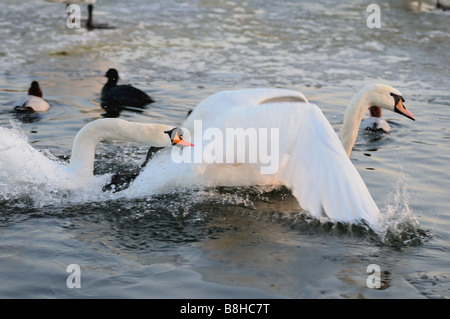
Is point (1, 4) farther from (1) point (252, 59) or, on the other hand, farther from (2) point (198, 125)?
(2) point (198, 125)

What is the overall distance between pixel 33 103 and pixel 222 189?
337 cm

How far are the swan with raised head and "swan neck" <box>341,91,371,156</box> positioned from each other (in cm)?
370

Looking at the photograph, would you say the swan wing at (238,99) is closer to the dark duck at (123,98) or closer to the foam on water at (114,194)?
the foam on water at (114,194)

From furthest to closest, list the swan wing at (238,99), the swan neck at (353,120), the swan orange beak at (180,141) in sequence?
the swan neck at (353,120) < the swan orange beak at (180,141) < the swan wing at (238,99)

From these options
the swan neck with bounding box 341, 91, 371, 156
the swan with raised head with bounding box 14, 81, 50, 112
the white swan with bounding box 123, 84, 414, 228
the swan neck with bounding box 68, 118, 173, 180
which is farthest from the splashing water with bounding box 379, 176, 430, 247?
the swan with raised head with bounding box 14, 81, 50, 112

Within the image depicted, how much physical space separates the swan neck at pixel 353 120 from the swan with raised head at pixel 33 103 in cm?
370

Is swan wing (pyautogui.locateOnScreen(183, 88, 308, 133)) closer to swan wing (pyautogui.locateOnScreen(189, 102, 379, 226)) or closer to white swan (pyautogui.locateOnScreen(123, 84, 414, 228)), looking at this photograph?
white swan (pyautogui.locateOnScreen(123, 84, 414, 228))

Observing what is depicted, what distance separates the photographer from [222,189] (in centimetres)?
564

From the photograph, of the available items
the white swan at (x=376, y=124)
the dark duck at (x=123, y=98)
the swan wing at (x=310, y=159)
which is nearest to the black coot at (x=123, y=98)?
the dark duck at (x=123, y=98)

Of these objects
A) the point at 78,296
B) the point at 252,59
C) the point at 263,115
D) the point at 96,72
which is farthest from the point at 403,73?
the point at 78,296

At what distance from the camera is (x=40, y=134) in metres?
7.43

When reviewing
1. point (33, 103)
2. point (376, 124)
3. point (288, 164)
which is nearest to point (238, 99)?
point (288, 164)

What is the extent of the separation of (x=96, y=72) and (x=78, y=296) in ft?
22.7

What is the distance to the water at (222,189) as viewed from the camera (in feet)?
13.5
